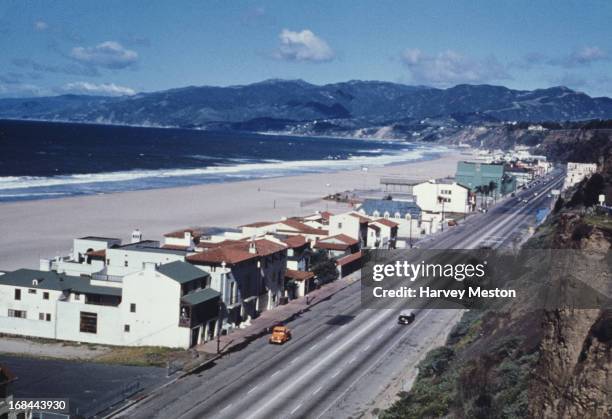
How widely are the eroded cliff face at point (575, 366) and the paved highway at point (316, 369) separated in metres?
Answer: 10.2

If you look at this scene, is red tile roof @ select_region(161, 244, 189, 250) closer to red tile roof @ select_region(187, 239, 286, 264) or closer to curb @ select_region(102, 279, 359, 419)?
red tile roof @ select_region(187, 239, 286, 264)

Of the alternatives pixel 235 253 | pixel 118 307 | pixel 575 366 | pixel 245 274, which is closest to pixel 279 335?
pixel 245 274

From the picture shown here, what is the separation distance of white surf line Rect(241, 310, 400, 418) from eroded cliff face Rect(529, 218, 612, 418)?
10.7 metres

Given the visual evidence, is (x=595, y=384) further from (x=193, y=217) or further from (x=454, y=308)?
(x=193, y=217)

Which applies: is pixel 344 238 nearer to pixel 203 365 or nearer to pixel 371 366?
pixel 371 366

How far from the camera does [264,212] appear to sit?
76000 mm

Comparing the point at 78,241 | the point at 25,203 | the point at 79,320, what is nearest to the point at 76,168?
the point at 25,203

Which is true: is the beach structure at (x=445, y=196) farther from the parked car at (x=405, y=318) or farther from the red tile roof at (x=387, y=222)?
the parked car at (x=405, y=318)

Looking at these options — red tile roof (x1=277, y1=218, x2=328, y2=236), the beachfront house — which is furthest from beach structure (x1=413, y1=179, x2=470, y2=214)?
the beachfront house

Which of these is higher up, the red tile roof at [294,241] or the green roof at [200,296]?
the red tile roof at [294,241]

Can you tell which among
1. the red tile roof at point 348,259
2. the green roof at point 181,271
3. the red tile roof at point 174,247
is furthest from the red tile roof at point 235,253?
the red tile roof at point 348,259

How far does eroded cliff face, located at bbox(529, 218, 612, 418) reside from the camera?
13.1 meters

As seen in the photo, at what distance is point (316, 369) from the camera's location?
28.3m

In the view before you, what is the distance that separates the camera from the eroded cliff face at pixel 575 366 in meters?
13.1
